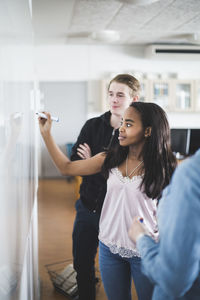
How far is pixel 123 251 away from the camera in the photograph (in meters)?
1.28

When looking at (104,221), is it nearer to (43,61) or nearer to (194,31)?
(194,31)

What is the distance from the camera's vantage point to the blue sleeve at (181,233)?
0.65m

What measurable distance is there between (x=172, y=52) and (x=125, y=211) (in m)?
5.39

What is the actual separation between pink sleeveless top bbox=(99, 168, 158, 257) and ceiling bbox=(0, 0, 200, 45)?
2.58 meters

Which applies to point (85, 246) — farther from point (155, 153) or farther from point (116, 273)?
point (155, 153)

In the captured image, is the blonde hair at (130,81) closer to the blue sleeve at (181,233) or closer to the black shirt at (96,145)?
the black shirt at (96,145)

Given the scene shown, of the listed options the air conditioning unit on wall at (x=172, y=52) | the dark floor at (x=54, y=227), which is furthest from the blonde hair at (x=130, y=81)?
the air conditioning unit on wall at (x=172, y=52)

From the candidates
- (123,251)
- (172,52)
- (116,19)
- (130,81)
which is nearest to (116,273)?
(123,251)

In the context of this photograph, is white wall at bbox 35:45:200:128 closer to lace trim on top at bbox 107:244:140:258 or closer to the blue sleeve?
lace trim on top at bbox 107:244:140:258

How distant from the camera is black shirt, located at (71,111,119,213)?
1.77 m

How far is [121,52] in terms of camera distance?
6.32 metres

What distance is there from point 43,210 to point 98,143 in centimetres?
290

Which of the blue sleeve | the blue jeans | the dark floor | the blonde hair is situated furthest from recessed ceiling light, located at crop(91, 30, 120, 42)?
the blue sleeve

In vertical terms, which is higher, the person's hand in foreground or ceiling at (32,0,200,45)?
ceiling at (32,0,200,45)
